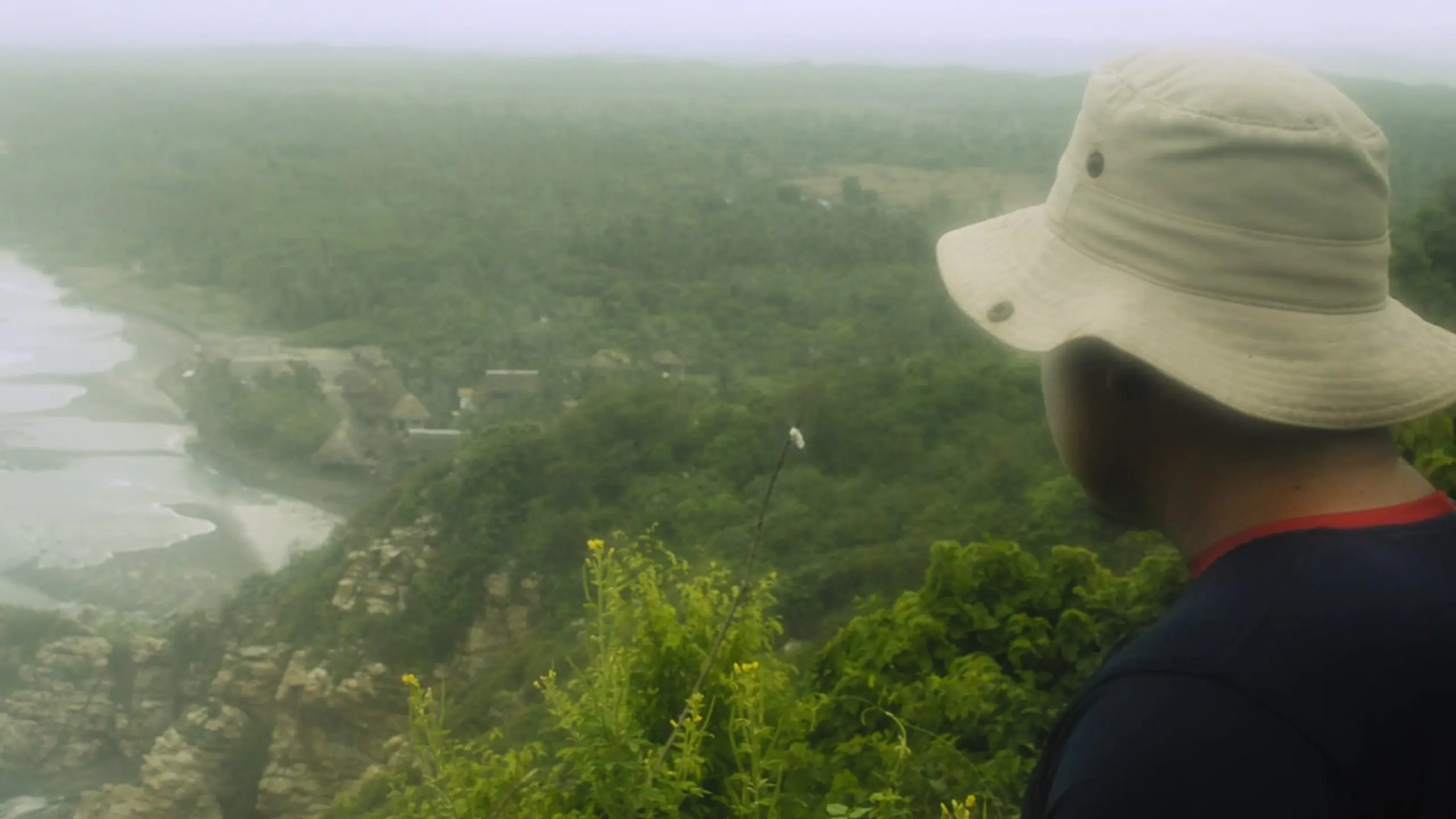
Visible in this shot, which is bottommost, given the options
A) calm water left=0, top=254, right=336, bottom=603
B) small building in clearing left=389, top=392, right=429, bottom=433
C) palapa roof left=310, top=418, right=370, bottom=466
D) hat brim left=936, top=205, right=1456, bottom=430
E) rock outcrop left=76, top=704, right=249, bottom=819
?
rock outcrop left=76, top=704, right=249, bottom=819

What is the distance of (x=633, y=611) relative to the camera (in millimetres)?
2166

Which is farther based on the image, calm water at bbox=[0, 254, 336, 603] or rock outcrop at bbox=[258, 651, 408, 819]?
calm water at bbox=[0, 254, 336, 603]

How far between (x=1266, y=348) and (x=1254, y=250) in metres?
0.06

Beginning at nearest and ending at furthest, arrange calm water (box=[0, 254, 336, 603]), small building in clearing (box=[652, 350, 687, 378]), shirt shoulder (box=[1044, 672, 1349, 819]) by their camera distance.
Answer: shirt shoulder (box=[1044, 672, 1349, 819]) < calm water (box=[0, 254, 336, 603]) < small building in clearing (box=[652, 350, 687, 378])

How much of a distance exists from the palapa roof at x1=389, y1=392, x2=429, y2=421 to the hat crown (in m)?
10.8

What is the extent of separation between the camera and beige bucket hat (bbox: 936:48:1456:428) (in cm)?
78

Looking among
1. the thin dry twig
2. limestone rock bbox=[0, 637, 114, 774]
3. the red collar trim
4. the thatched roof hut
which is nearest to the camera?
the red collar trim

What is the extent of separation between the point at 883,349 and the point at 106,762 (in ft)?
18.9

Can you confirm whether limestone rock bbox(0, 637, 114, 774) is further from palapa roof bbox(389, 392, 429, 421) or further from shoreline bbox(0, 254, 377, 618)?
palapa roof bbox(389, 392, 429, 421)

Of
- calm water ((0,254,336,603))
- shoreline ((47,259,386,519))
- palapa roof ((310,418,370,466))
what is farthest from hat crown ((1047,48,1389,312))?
palapa roof ((310,418,370,466))

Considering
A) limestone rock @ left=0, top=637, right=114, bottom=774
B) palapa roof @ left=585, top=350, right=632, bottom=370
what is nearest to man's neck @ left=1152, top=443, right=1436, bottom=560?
limestone rock @ left=0, top=637, right=114, bottom=774

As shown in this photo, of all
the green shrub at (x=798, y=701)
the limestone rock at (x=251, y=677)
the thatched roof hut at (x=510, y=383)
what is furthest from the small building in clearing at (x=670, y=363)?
the green shrub at (x=798, y=701)

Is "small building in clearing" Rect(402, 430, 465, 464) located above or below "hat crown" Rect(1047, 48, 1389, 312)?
below

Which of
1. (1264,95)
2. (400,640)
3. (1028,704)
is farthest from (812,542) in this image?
(1264,95)
